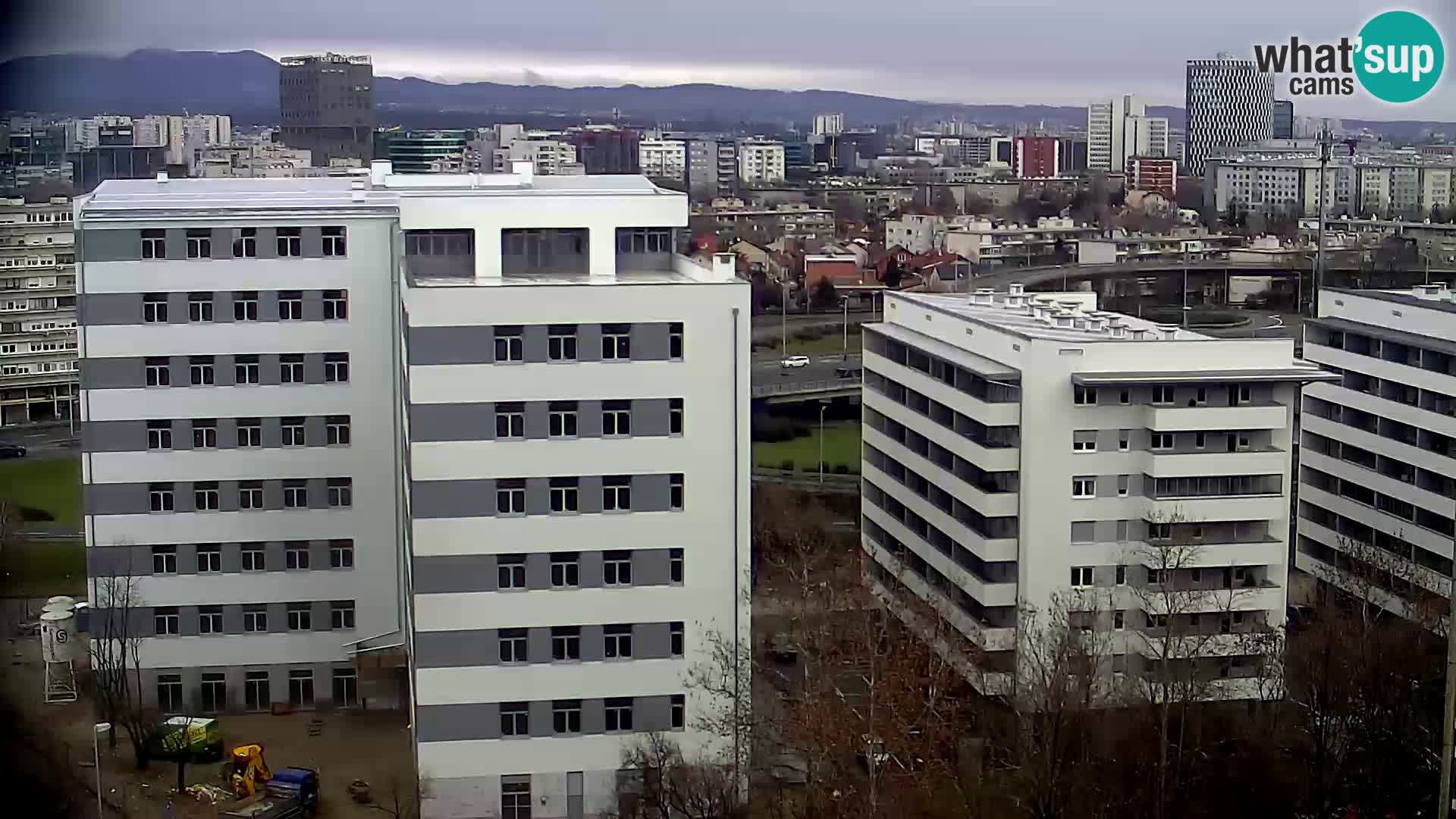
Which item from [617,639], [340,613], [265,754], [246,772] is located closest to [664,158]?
[340,613]

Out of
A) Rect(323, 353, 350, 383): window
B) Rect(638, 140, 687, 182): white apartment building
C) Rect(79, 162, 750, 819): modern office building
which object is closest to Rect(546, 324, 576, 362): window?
Rect(79, 162, 750, 819): modern office building

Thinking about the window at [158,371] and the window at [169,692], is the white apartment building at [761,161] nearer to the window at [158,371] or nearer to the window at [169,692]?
the window at [158,371]

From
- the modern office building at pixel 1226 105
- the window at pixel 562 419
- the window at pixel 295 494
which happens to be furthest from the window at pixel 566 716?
the modern office building at pixel 1226 105

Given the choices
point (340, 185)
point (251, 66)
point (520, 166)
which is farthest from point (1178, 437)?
point (251, 66)

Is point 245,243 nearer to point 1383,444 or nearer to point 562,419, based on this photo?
point 562,419

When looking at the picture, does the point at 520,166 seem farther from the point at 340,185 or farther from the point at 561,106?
the point at 561,106

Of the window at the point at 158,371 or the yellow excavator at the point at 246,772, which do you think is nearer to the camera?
the yellow excavator at the point at 246,772
